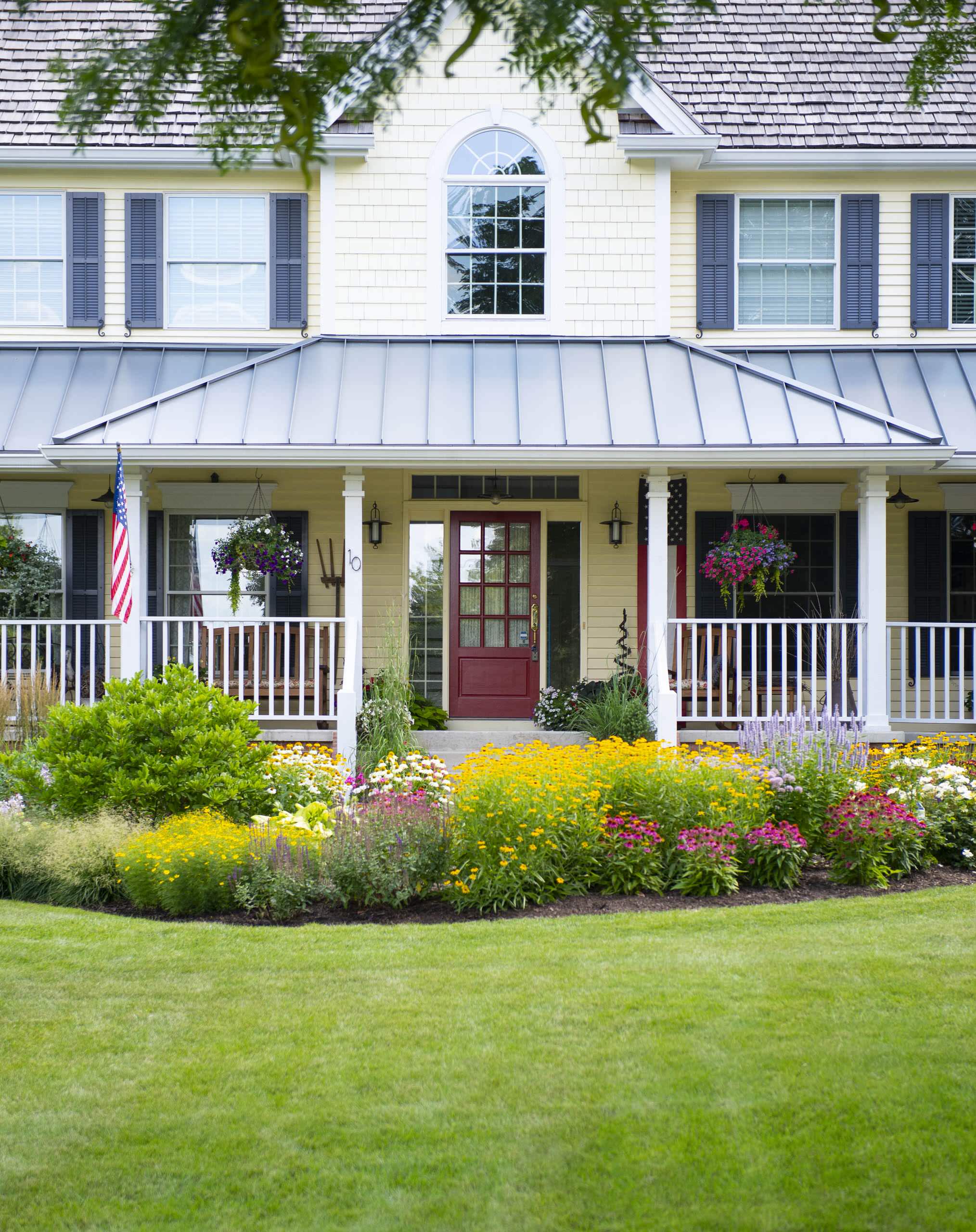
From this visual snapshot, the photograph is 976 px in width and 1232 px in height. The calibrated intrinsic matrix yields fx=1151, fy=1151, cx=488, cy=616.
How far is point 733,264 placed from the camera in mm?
11891

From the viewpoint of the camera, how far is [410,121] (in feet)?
38.3

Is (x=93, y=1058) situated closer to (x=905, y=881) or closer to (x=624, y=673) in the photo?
(x=905, y=881)

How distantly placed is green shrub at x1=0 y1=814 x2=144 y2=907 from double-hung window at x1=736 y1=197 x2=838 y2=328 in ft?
27.1

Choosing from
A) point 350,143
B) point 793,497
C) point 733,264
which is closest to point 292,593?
point 350,143

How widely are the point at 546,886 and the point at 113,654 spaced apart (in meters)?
6.73

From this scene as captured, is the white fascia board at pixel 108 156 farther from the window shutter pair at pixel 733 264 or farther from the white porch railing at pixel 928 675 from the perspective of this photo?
the white porch railing at pixel 928 675

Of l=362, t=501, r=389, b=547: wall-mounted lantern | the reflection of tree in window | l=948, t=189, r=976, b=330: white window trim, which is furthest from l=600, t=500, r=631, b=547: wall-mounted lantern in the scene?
the reflection of tree in window

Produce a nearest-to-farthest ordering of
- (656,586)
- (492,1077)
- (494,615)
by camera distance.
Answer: (492,1077), (656,586), (494,615)

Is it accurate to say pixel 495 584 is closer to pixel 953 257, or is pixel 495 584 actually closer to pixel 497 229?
pixel 497 229

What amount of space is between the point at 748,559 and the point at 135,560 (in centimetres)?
562

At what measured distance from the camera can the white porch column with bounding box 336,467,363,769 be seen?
31.8 feet

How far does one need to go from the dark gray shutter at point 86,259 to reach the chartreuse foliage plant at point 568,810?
6.91m

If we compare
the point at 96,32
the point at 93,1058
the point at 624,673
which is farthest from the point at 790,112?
the point at 93,1058

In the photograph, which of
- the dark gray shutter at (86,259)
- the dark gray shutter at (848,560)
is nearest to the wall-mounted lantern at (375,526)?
the dark gray shutter at (86,259)
